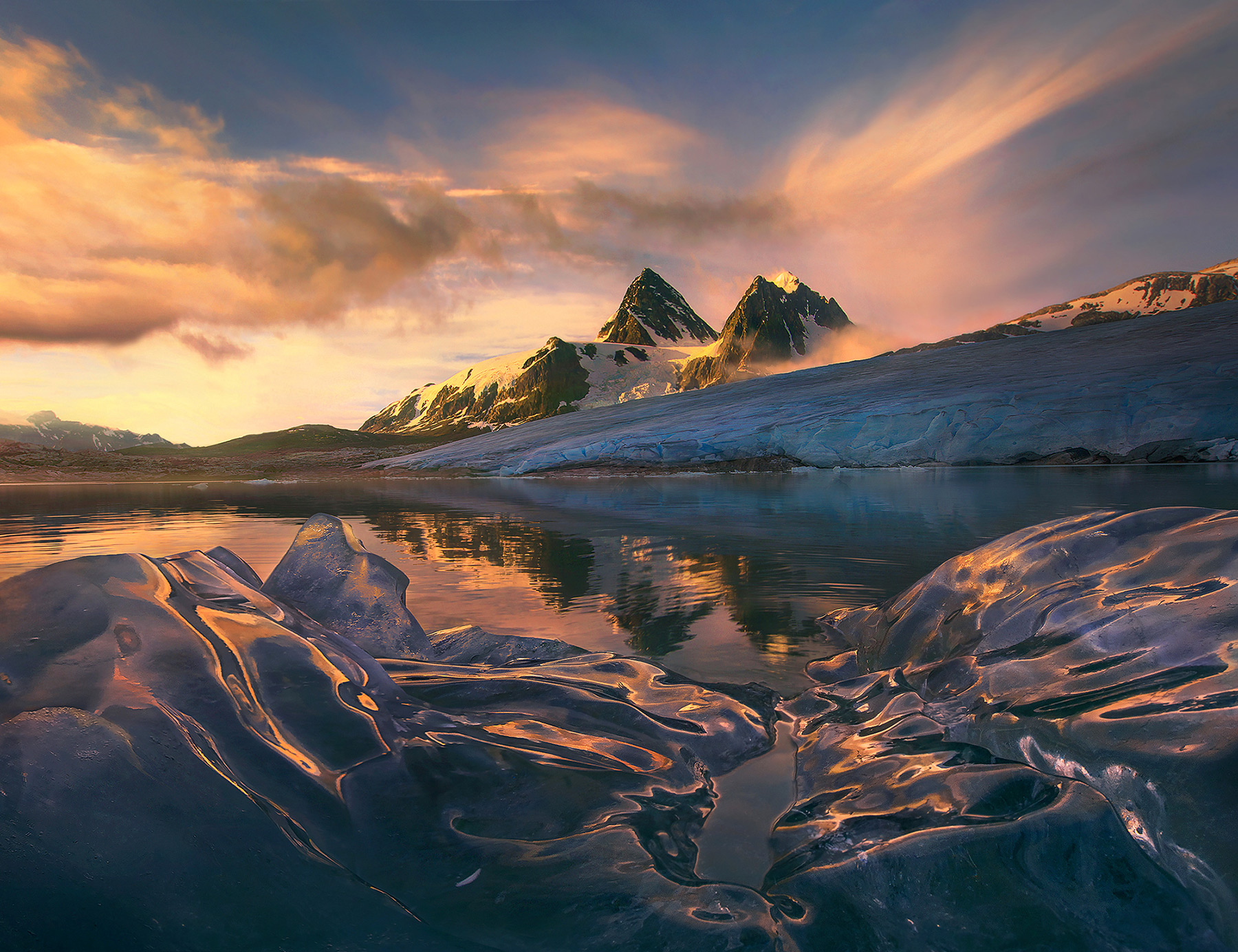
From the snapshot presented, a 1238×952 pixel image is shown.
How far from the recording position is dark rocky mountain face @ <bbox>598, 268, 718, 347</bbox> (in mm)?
148500

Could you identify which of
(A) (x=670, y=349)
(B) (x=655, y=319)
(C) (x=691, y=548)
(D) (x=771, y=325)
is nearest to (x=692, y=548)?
(C) (x=691, y=548)

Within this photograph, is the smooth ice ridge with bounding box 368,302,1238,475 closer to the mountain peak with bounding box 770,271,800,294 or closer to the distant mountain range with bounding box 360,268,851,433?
the distant mountain range with bounding box 360,268,851,433

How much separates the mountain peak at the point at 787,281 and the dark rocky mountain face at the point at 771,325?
0.69 ft

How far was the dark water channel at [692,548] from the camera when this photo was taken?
3.67 metres

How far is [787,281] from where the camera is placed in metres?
134

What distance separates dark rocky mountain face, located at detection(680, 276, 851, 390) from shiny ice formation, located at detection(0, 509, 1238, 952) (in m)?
97.3

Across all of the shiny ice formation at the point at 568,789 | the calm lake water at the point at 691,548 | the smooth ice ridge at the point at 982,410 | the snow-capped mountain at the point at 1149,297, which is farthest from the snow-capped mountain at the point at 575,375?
the shiny ice formation at the point at 568,789

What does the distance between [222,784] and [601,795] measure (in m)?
0.99

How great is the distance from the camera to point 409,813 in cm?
162

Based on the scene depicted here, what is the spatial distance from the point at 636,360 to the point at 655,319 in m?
55.0

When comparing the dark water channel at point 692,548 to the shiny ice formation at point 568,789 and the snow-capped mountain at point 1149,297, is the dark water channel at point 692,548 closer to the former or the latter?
the shiny ice formation at point 568,789

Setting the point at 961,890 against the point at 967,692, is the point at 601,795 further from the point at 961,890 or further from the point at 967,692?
the point at 967,692

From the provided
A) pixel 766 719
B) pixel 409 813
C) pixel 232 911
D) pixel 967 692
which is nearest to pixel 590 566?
pixel 766 719

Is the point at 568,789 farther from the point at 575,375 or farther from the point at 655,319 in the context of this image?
the point at 655,319
